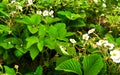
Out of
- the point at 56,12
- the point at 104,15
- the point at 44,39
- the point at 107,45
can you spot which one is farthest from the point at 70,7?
the point at 107,45

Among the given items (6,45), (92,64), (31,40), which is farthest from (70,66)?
(6,45)

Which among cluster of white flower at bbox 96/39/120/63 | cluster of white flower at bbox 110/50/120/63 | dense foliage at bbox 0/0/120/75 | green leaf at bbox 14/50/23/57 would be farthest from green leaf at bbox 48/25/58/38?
cluster of white flower at bbox 110/50/120/63

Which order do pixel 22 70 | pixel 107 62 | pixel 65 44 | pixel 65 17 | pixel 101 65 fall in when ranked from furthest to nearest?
pixel 65 17 → pixel 22 70 → pixel 65 44 → pixel 107 62 → pixel 101 65

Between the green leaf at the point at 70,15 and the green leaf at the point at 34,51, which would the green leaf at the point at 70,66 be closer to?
the green leaf at the point at 34,51

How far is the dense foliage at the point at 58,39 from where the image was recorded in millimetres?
1910

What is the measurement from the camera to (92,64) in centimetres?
188

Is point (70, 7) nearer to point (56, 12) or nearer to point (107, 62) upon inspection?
point (56, 12)

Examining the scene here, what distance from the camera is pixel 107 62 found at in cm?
195

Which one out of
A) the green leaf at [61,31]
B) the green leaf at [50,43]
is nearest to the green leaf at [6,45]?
the green leaf at [50,43]

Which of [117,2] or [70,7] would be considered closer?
[70,7]

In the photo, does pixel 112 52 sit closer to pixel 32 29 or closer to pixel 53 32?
pixel 53 32

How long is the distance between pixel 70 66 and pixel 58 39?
41 cm

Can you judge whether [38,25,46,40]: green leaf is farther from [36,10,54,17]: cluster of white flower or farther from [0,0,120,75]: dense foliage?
[36,10,54,17]: cluster of white flower

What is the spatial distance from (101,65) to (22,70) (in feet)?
2.38
